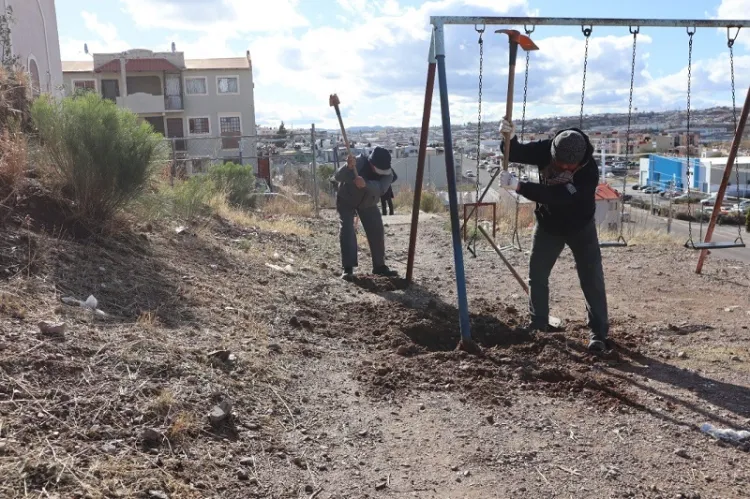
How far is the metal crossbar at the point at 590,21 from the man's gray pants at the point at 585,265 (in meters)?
1.89

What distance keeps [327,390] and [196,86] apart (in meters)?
49.9

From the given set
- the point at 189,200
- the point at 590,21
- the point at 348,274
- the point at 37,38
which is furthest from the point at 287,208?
the point at 590,21

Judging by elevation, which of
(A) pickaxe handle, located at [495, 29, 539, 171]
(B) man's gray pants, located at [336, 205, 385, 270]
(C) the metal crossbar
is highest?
(C) the metal crossbar

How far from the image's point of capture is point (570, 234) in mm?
5734

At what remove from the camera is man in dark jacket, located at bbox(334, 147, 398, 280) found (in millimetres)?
8438

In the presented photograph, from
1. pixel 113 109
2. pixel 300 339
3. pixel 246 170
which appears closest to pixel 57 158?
pixel 113 109

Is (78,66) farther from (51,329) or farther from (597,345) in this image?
(597,345)

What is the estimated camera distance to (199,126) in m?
51.9

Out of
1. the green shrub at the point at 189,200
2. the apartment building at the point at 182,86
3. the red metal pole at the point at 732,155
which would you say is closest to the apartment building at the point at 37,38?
the green shrub at the point at 189,200

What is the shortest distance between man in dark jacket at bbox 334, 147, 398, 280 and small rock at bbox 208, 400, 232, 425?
4619mm

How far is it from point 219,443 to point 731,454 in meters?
A: 2.64

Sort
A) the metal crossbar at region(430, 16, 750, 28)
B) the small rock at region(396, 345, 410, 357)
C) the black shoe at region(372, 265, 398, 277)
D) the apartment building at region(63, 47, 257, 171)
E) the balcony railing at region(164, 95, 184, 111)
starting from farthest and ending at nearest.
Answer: the balcony railing at region(164, 95, 184, 111) < the apartment building at region(63, 47, 257, 171) < the black shoe at region(372, 265, 398, 277) < the metal crossbar at region(430, 16, 750, 28) < the small rock at region(396, 345, 410, 357)

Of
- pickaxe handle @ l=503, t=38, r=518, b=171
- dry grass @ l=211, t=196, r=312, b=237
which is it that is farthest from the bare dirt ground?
dry grass @ l=211, t=196, r=312, b=237

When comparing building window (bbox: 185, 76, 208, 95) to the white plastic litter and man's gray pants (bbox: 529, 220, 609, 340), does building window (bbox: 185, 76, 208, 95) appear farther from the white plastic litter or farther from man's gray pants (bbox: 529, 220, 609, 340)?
the white plastic litter
